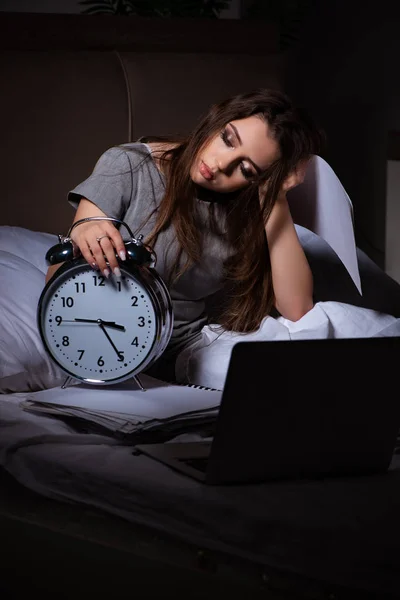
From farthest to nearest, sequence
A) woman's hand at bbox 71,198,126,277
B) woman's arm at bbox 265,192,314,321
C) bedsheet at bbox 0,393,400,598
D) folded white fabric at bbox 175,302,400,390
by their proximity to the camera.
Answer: woman's arm at bbox 265,192,314,321 → folded white fabric at bbox 175,302,400,390 → woman's hand at bbox 71,198,126,277 → bedsheet at bbox 0,393,400,598

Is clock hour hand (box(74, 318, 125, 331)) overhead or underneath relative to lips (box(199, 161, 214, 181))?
underneath

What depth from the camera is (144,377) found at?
1.64m

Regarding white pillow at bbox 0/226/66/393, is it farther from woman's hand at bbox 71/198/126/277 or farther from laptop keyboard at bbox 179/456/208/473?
laptop keyboard at bbox 179/456/208/473

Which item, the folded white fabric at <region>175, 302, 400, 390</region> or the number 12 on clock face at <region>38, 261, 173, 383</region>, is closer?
the number 12 on clock face at <region>38, 261, 173, 383</region>

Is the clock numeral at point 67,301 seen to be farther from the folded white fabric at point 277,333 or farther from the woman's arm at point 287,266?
the woman's arm at point 287,266

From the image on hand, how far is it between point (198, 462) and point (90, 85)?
1.51 m

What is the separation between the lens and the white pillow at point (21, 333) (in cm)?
151

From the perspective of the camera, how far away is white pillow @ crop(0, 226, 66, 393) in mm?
1515

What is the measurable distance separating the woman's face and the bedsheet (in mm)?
650

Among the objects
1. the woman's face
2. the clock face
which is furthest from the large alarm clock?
the woman's face

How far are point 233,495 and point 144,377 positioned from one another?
26.2 inches

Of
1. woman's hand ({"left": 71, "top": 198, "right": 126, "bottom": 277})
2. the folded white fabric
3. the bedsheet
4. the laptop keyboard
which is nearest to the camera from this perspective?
the bedsheet

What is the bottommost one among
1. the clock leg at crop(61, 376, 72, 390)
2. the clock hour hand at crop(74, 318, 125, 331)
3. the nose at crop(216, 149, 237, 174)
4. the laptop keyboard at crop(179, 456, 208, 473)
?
the clock leg at crop(61, 376, 72, 390)

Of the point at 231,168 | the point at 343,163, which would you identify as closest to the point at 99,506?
the point at 231,168
